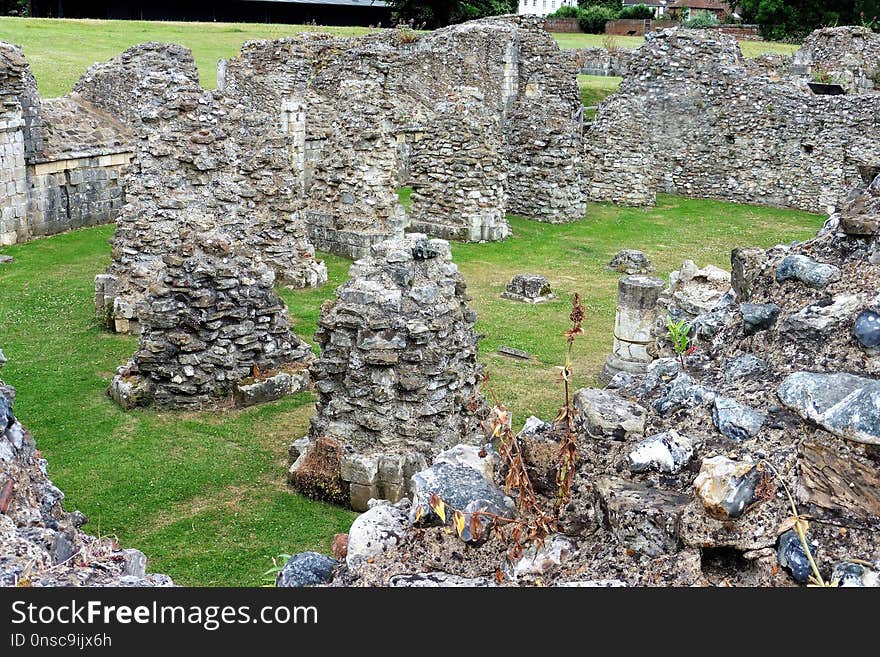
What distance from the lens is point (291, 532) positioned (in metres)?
7.52

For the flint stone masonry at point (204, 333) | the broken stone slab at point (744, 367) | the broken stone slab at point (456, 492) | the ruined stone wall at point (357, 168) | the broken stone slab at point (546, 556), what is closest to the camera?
the broken stone slab at point (546, 556)

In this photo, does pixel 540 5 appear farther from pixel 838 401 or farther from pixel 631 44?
pixel 838 401

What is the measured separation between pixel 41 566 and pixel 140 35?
115 feet

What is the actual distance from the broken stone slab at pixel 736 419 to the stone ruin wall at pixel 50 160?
1568 centimetres

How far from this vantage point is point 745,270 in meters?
5.52

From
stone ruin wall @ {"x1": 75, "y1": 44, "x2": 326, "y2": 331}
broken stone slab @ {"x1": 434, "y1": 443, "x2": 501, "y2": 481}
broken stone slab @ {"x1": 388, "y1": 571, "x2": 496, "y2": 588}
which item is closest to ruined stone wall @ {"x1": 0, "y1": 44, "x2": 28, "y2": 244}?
stone ruin wall @ {"x1": 75, "y1": 44, "x2": 326, "y2": 331}

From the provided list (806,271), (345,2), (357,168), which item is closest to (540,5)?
(345,2)

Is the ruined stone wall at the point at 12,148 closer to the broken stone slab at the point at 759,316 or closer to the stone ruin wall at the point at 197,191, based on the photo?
the stone ruin wall at the point at 197,191

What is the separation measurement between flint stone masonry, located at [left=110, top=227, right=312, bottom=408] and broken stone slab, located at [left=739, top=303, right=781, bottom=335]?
6.52 meters

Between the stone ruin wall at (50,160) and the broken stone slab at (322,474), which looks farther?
the stone ruin wall at (50,160)

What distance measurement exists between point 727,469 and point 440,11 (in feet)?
132

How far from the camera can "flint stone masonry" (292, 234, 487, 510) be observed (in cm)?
808

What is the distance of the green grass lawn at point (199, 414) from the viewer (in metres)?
7.50

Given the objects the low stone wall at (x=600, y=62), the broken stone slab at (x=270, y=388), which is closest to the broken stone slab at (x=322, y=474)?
the broken stone slab at (x=270, y=388)
